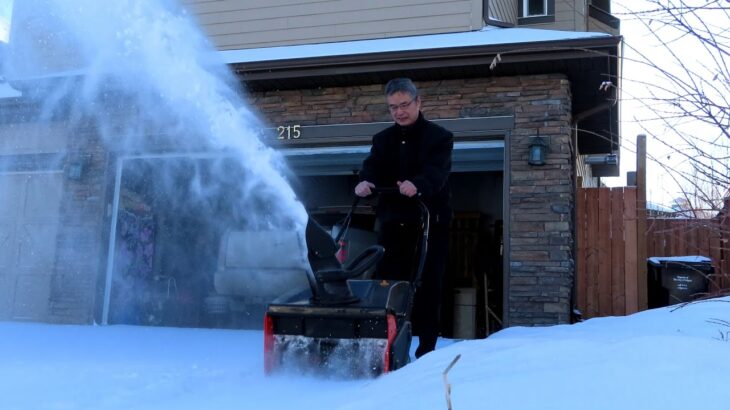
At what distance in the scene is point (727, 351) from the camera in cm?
221

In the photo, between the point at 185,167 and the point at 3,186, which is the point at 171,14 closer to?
the point at 185,167

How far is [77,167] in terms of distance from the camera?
873 cm

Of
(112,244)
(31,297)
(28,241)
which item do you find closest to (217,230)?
(112,244)

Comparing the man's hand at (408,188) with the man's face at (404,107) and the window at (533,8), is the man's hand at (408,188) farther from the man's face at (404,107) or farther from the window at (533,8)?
the window at (533,8)

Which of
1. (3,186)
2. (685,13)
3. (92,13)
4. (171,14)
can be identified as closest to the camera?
(685,13)

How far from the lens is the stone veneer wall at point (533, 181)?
6.86 metres

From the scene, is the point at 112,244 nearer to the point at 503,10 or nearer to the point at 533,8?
the point at 503,10

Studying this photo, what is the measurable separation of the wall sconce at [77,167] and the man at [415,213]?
6178 mm

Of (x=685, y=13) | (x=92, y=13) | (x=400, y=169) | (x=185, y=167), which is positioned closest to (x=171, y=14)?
(x=92, y=13)

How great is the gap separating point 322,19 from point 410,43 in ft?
5.74

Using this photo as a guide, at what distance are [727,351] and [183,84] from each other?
5839 millimetres

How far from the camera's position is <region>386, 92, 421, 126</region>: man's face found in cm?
386

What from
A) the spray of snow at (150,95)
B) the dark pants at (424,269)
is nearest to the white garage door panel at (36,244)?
the spray of snow at (150,95)

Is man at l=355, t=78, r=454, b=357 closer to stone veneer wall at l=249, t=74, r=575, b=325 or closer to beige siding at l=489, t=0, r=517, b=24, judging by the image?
stone veneer wall at l=249, t=74, r=575, b=325
